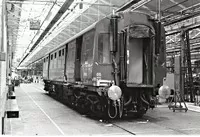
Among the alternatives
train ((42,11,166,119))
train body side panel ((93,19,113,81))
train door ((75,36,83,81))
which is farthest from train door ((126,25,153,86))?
train door ((75,36,83,81))

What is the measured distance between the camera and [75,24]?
2052cm

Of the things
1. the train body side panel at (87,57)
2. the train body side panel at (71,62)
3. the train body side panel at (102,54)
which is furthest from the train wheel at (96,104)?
the train body side panel at (71,62)

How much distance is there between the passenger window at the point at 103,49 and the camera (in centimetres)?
941

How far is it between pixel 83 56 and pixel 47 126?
337 cm

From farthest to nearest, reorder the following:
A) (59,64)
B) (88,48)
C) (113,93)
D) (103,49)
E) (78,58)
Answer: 1. (59,64)
2. (78,58)
3. (88,48)
4. (103,49)
5. (113,93)

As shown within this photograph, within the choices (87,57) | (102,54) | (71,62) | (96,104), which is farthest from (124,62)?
(71,62)

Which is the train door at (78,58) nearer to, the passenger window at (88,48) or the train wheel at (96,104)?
the passenger window at (88,48)

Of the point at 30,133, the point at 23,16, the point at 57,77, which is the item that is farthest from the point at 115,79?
the point at 23,16

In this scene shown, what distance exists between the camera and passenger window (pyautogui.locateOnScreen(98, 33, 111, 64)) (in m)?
9.41

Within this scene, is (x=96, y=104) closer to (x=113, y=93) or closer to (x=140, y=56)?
(x=113, y=93)

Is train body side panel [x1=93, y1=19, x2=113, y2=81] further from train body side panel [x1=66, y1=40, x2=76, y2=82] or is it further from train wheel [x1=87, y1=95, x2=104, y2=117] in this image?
train body side panel [x1=66, y1=40, x2=76, y2=82]

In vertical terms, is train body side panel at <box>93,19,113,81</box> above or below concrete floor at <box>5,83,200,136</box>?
above

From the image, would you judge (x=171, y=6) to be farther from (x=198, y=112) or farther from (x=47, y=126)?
(x=47, y=126)

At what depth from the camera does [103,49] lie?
943cm
